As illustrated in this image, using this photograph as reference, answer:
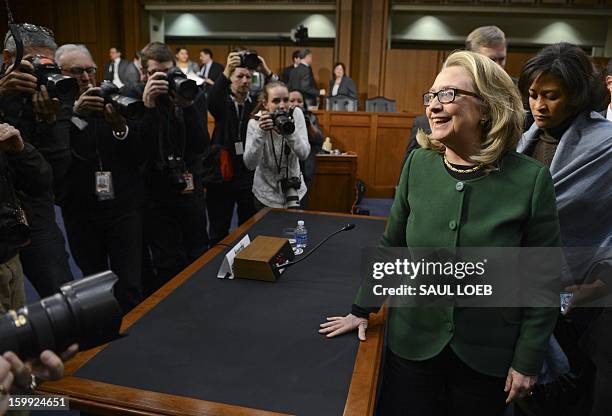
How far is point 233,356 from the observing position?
113 cm

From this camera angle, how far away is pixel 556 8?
25.1ft

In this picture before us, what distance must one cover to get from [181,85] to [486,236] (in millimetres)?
1393

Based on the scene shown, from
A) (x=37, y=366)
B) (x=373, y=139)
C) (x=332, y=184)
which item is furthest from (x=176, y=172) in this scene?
(x=373, y=139)

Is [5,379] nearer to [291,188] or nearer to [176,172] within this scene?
[176,172]

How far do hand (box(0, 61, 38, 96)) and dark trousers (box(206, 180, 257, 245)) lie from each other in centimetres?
125

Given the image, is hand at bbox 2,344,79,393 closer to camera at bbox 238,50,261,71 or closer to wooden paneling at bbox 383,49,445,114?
camera at bbox 238,50,261,71

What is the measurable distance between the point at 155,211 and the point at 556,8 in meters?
7.83

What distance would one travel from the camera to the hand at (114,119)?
1940 millimetres

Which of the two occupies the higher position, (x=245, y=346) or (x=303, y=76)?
(x=303, y=76)

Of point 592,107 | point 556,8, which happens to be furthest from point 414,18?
point 592,107

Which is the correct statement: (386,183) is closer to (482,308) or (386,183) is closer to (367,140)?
(367,140)

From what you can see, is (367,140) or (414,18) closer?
(367,140)

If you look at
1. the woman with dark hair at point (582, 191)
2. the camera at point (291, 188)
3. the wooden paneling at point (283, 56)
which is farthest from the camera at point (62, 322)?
the wooden paneling at point (283, 56)

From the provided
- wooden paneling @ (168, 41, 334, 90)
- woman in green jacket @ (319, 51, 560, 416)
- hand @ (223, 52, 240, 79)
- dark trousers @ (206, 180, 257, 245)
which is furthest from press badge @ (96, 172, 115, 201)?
wooden paneling @ (168, 41, 334, 90)
